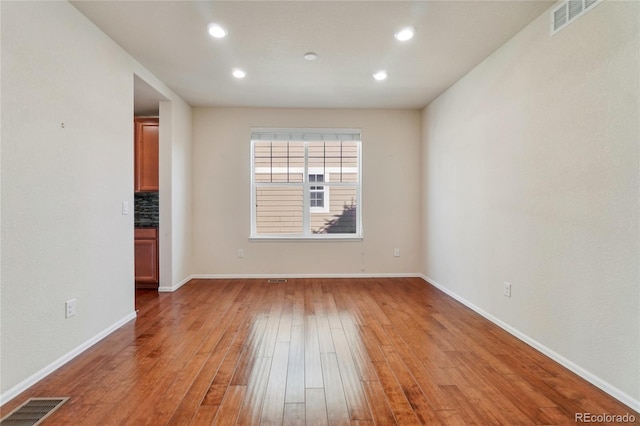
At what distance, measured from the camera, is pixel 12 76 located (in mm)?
1769

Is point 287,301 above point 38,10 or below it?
below

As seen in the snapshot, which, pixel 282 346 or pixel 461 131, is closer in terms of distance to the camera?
pixel 282 346

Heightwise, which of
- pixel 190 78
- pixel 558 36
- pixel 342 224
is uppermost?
pixel 190 78

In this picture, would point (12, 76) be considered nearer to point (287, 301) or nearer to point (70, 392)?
point (70, 392)

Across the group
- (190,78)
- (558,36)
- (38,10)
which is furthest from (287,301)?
(558,36)

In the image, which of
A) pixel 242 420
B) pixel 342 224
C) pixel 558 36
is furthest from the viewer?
pixel 342 224

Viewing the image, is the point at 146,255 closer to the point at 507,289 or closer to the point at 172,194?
the point at 172,194

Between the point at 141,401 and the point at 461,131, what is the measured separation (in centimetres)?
379

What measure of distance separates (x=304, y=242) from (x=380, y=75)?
2.54 metres

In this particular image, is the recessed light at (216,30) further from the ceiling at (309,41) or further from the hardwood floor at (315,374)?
the hardwood floor at (315,374)

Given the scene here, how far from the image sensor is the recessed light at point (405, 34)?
2.49 m

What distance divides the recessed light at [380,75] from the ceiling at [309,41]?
6 cm

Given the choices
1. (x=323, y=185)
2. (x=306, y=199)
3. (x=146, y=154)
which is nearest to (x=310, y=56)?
(x=323, y=185)

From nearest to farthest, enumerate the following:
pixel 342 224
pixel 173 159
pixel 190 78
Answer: pixel 190 78 < pixel 173 159 < pixel 342 224
